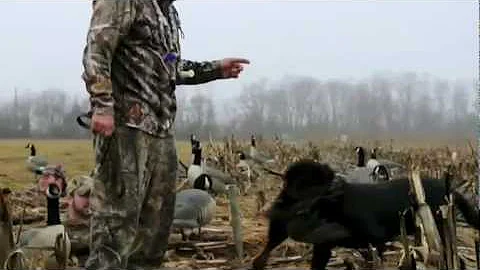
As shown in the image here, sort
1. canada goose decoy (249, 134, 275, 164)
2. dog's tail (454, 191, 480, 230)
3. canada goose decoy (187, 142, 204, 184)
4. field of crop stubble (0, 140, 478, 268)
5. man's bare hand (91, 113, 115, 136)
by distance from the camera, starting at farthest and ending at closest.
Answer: canada goose decoy (249, 134, 275, 164) → canada goose decoy (187, 142, 204, 184) → field of crop stubble (0, 140, 478, 268) → dog's tail (454, 191, 480, 230) → man's bare hand (91, 113, 115, 136)

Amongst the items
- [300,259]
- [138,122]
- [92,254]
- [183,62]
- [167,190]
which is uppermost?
[183,62]

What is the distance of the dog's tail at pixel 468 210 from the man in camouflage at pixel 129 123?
982 millimetres

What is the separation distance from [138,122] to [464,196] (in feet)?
3.77

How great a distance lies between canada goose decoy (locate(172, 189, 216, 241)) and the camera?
4.20 metres

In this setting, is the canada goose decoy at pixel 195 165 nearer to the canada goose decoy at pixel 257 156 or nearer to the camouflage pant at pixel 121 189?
the canada goose decoy at pixel 257 156

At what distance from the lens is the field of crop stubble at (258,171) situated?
12.0ft

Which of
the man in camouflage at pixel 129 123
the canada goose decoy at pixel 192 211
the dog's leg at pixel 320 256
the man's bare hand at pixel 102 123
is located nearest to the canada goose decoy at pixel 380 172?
the canada goose decoy at pixel 192 211

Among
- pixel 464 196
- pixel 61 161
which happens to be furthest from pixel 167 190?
pixel 61 161

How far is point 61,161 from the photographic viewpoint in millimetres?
6406

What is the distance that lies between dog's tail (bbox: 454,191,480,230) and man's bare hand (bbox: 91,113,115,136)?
118 cm

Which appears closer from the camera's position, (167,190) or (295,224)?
(295,224)

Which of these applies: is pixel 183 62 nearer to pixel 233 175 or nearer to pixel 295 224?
pixel 295 224

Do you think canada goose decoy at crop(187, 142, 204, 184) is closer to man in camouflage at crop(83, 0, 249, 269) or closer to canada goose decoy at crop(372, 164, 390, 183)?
canada goose decoy at crop(372, 164, 390, 183)

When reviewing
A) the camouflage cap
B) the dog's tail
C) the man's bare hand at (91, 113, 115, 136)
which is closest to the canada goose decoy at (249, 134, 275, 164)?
the camouflage cap
